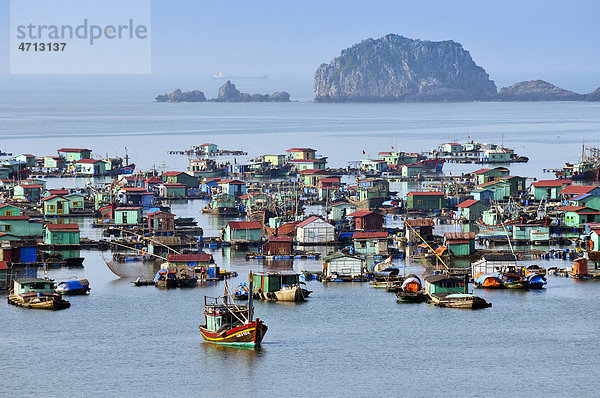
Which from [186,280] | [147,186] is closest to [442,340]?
[186,280]

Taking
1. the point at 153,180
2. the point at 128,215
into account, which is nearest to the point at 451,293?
the point at 128,215

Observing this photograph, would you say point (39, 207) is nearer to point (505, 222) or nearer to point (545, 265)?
point (505, 222)

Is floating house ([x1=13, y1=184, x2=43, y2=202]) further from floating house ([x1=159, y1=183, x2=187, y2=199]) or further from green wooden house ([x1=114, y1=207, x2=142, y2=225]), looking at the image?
green wooden house ([x1=114, y1=207, x2=142, y2=225])

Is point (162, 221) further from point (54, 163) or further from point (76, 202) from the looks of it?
point (54, 163)

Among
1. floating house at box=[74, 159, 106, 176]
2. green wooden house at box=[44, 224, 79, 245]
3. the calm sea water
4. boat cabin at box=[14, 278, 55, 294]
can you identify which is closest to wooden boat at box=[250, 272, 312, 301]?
the calm sea water

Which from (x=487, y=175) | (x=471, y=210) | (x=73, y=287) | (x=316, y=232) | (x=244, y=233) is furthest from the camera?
(x=487, y=175)

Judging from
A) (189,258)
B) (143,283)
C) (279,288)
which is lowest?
(143,283)
